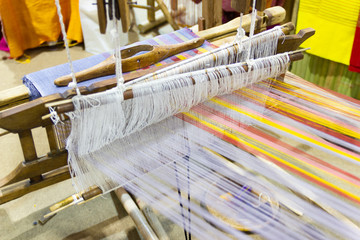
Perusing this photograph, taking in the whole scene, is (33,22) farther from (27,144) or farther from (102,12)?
(102,12)

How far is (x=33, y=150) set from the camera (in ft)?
3.59

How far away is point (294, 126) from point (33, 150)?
855 millimetres

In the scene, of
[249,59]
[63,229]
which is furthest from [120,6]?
[63,229]

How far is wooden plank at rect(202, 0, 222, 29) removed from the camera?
167 centimetres

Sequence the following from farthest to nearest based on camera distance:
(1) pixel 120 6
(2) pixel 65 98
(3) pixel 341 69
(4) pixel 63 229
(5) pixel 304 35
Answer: (3) pixel 341 69 < (4) pixel 63 229 < (5) pixel 304 35 < (2) pixel 65 98 < (1) pixel 120 6

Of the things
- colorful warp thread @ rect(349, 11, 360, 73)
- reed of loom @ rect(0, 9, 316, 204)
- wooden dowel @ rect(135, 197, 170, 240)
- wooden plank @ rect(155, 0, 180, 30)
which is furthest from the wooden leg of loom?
wooden plank @ rect(155, 0, 180, 30)

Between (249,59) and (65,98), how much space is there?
638 millimetres

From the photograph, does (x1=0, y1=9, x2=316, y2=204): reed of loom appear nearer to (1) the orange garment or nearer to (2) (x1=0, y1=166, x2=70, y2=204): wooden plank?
(2) (x1=0, y1=166, x2=70, y2=204): wooden plank

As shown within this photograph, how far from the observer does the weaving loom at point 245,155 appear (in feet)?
3.59

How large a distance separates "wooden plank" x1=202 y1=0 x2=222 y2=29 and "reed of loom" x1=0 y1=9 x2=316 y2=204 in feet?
2.56

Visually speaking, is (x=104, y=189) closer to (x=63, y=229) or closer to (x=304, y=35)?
(x=63, y=229)

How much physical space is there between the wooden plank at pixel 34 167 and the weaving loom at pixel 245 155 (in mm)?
12

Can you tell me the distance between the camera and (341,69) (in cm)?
256

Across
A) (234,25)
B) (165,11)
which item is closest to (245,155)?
(234,25)
